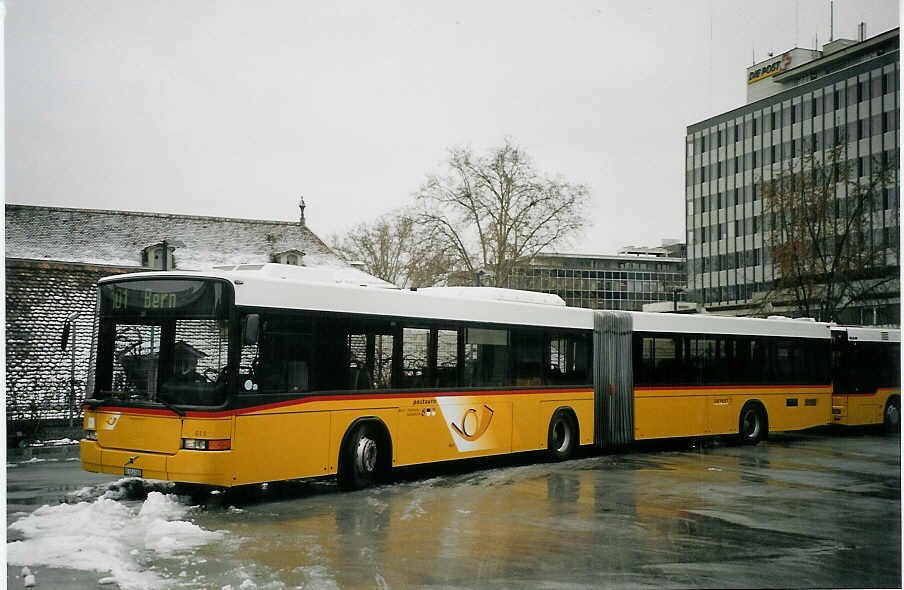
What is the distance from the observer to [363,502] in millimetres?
9789

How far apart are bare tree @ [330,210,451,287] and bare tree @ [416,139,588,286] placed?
9.2 inches

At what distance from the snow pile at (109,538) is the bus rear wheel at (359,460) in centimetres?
191

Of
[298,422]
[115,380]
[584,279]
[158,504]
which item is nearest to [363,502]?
[298,422]

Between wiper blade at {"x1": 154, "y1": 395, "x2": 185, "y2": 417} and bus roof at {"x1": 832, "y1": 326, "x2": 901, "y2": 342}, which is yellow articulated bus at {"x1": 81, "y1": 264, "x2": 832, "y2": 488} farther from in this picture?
bus roof at {"x1": 832, "y1": 326, "x2": 901, "y2": 342}

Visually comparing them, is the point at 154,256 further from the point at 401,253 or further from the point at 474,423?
the point at 474,423

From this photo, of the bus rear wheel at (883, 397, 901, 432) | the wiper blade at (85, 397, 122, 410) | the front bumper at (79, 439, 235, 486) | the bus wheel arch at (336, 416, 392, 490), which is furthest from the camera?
the bus wheel arch at (336, 416, 392, 490)

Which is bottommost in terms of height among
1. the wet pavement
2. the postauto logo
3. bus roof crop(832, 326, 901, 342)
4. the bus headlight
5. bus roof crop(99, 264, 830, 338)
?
the wet pavement

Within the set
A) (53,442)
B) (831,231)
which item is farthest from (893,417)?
(53,442)

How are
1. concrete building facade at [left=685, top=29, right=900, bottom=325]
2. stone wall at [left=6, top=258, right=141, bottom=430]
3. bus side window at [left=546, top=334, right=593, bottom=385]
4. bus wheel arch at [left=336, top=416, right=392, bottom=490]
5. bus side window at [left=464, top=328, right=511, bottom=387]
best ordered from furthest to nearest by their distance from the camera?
1. bus side window at [left=546, top=334, right=593, bottom=385]
2. bus side window at [left=464, top=328, right=511, bottom=387]
3. concrete building facade at [left=685, top=29, right=900, bottom=325]
4. bus wheel arch at [left=336, top=416, right=392, bottom=490]
5. stone wall at [left=6, top=258, right=141, bottom=430]

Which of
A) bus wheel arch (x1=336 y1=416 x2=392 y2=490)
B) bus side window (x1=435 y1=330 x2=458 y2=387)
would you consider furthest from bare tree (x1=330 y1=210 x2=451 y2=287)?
bus wheel arch (x1=336 y1=416 x2=392 y2=490)

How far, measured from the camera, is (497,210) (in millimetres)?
16953

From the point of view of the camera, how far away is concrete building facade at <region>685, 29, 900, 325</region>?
1152cm

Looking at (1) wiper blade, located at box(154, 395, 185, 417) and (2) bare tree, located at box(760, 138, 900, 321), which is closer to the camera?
(1) wiper blade, located at box(154, 395, 185, 417)

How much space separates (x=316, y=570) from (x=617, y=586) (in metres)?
2.15
